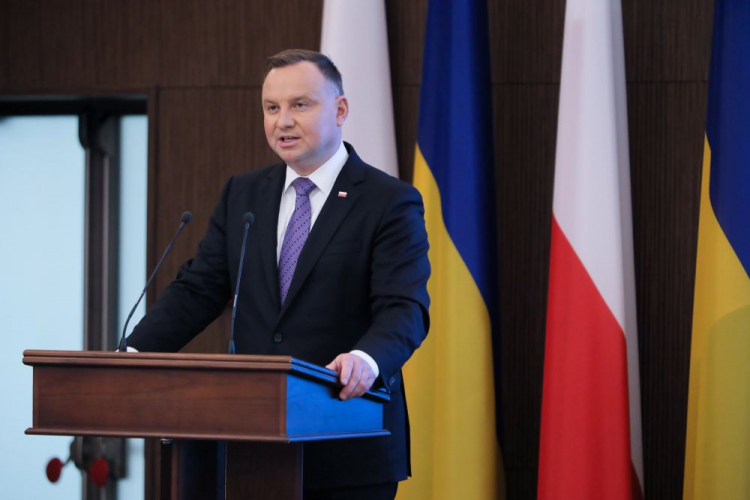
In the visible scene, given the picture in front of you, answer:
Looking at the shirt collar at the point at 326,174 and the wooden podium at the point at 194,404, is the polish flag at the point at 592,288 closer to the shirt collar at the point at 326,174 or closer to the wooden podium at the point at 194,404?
the shirt collar at the point at 326,174

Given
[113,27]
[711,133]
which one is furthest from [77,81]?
[711,133]

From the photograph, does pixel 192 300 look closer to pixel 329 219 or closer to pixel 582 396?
pixel 329 219

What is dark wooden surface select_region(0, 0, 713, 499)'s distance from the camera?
13.9 feet

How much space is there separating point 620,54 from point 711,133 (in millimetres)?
474

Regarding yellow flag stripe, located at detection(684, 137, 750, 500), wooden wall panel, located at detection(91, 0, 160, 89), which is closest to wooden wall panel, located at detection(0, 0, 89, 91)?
wooden wall panel, located at detection(91, 0, 160, 89)

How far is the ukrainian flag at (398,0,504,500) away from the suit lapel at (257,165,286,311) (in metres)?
1.53

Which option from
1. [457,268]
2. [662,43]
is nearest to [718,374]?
[457,268]

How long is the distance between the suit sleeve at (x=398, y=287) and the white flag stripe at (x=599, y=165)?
1508 mm

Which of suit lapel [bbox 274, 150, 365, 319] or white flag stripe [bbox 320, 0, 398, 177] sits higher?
white flag stripe [bbox 320, 0, 398, 177]

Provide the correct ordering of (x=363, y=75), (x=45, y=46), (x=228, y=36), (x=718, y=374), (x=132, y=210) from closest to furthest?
(x=718, y=374), (x=363, y=75), (x=228, y=36), (x=45, y=46), (x=132, y=210)

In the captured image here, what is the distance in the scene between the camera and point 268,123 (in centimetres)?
240

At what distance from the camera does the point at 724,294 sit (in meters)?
3.72

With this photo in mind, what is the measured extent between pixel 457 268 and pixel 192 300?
1.66 meters

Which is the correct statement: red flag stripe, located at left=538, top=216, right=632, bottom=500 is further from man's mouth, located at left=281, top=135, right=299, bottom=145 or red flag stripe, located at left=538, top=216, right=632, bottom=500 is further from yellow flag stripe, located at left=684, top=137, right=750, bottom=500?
man's mouth, located at left=281, top=135, right=299, bottom=145
